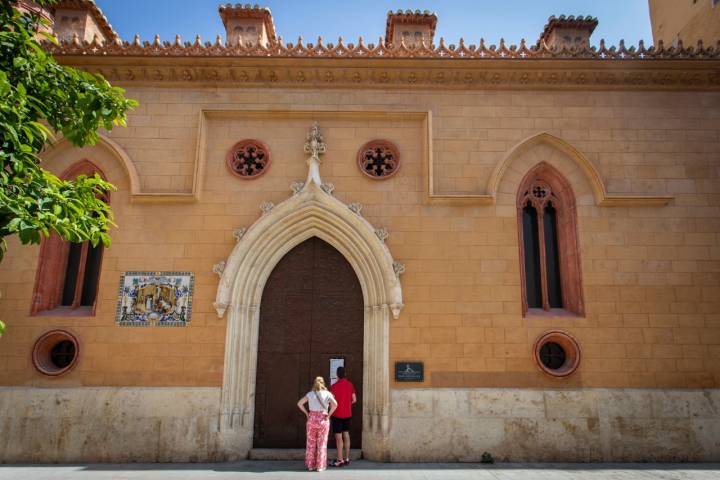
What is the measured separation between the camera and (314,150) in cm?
1066

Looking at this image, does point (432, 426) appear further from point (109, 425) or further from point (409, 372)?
point (109, 425)

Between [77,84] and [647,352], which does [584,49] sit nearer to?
[647,352]

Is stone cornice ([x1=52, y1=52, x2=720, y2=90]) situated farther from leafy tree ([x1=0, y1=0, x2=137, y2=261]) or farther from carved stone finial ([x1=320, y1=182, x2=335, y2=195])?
leafy tree ([x1=0, y1=0, x2=137, y2=261])

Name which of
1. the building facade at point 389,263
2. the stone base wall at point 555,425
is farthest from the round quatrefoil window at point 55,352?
the stone base wall at point 555,425

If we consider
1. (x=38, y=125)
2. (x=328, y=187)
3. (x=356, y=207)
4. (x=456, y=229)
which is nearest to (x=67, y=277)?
(x=328, y=187)

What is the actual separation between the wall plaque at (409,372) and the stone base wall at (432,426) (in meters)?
0.21

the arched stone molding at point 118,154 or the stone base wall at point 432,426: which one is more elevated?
the arched stone molding at point 118,154

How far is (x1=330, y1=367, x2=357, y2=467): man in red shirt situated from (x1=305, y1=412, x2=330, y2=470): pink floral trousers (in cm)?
35

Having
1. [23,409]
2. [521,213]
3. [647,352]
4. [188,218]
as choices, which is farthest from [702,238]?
[23,409]

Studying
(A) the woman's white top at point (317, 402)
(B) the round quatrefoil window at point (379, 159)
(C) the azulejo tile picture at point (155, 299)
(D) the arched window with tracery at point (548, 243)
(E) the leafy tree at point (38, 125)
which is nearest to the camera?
(E) the leafy tree at point (38, 125)

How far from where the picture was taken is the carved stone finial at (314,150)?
1057 centimetres

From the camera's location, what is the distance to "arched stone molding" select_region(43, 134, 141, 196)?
34.5ft

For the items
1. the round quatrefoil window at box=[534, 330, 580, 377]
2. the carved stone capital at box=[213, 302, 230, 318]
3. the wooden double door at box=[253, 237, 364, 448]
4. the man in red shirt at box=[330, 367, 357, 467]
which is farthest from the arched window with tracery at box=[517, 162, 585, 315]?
the carved stone capital at box=[213, 302, 230, 318]

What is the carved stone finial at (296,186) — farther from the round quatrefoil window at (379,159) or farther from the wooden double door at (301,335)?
the round quatrefoil window at (379,159)
